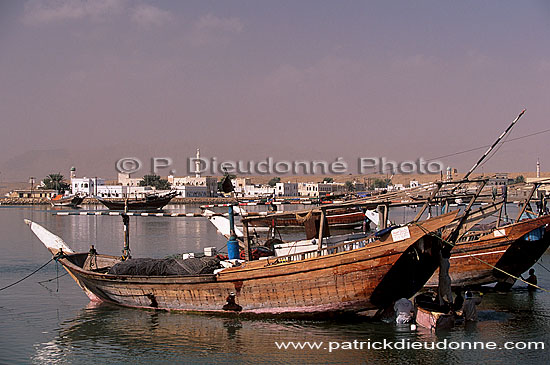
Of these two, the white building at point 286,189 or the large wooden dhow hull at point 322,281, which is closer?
the large wooden dhow hull at point 322,281

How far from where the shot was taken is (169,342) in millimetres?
12219

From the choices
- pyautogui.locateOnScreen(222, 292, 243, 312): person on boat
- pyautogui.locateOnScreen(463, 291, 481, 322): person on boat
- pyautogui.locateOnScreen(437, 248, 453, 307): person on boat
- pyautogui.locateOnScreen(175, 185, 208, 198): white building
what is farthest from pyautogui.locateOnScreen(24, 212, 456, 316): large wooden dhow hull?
pyautogui.locateOnScreen(175, 185, 208, 198): white building

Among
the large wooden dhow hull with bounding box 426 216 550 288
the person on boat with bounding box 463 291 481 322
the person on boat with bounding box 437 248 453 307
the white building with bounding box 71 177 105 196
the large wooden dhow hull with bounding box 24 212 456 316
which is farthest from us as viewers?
the white building with bounding box 71 177 105 196

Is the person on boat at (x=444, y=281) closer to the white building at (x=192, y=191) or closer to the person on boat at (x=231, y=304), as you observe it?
the person on boat at (x=231, y=304)

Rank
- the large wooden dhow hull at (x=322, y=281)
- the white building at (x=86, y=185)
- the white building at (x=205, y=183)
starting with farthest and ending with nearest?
the white building at (x=205, y=183)
the white building at (x=86, y=185)
the large wooden dhow hull at (x=322, y=281)

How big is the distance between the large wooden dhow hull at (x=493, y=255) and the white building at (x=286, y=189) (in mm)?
99517

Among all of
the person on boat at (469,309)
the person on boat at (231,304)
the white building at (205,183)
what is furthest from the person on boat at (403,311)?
the white building at (205,183)

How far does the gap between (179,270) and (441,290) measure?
6199mm

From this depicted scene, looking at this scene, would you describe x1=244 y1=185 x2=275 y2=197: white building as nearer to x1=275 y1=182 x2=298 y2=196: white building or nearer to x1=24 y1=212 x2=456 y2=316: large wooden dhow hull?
x1=275 y1=182 x2=298 y2=196: white building

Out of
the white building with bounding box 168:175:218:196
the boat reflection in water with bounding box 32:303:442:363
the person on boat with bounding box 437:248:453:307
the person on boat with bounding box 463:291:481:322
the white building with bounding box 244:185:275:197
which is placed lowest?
the boat reflection in water with bounding box 32:303:442:363

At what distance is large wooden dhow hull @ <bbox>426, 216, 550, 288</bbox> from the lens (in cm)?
1614

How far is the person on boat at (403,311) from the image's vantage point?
42.2ft

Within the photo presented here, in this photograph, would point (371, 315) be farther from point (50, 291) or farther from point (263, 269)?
point (50, 291)

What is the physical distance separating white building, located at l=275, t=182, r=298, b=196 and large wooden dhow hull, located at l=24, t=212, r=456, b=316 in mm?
102024
